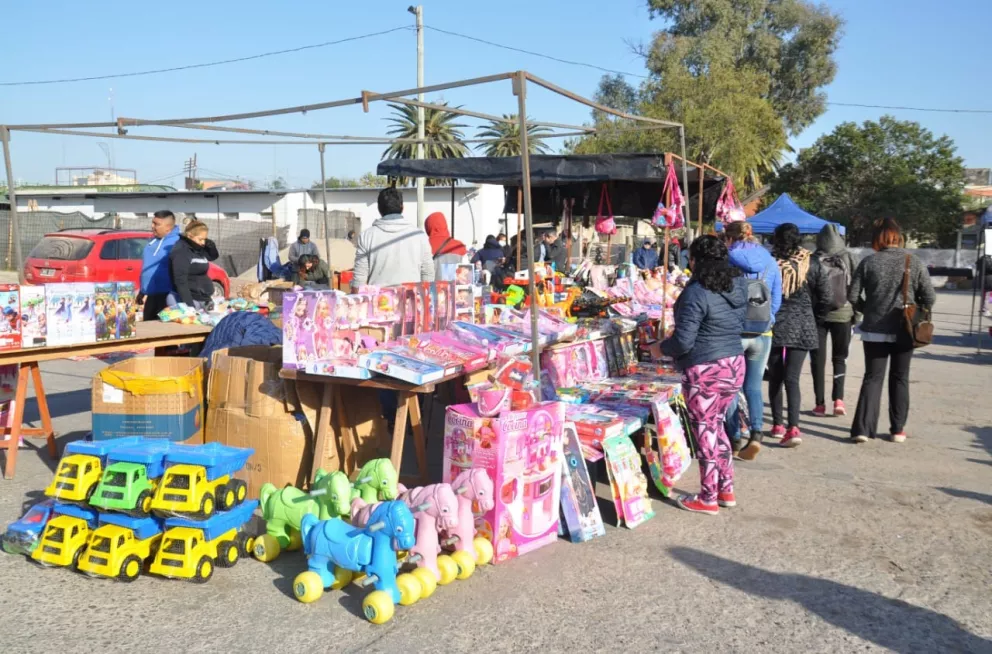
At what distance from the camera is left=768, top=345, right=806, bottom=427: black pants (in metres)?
6.91

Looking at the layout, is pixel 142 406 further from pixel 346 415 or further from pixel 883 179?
pixel 883 179

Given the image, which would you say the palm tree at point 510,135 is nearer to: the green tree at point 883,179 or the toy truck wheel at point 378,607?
the toy truck wheel at point 378,607

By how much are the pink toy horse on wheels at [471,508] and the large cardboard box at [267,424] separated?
4.52 ft

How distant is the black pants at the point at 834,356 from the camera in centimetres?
779

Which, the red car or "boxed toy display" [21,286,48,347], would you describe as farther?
the red car

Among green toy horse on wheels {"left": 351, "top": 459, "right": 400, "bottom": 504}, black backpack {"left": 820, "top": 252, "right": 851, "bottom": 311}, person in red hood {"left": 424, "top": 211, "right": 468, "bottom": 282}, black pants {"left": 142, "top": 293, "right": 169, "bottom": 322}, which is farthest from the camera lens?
person in red hood {"left": 424, "top": 211, "right": 468, "bottom": 282}

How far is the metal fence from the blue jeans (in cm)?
2077

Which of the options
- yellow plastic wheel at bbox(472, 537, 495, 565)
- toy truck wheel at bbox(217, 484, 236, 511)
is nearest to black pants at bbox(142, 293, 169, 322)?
toy truck wheel at bbox(217, 484, 236, 511)

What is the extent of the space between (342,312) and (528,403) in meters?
1.29

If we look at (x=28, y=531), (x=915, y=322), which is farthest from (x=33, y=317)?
(x=915, y=322)

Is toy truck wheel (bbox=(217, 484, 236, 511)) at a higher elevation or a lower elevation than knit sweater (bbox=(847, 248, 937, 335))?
lower

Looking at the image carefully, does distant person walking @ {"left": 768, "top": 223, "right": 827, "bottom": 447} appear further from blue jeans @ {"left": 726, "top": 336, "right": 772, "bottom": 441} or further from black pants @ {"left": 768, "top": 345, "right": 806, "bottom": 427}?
blue jeans @ {"left": 726, "top": 336, "right": 772, "bottom": 441}

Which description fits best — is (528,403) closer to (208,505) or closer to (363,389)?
(363,389)

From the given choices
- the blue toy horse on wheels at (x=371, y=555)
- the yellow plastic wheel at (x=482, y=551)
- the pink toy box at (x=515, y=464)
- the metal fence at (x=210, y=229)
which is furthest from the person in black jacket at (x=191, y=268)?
the metal fence at (x=210, y=229)
